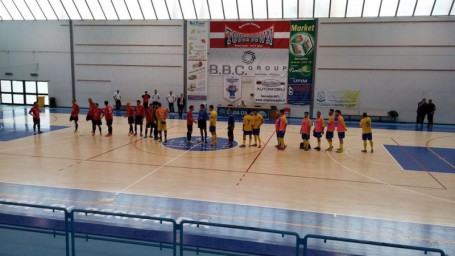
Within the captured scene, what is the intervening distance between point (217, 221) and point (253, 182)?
3328 millimetres

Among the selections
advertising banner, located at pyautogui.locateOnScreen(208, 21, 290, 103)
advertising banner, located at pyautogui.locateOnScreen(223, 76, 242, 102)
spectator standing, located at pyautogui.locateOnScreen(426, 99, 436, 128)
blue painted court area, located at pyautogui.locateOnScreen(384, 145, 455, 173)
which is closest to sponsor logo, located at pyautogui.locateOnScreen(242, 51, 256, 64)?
advertising banner, located at pyautogui.locateOnScreen(208, 21, 290, 103)

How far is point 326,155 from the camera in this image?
1563 centimetres

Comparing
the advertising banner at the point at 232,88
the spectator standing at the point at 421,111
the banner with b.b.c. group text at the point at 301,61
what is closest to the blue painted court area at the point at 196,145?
the advertising banner at the point at 232,88

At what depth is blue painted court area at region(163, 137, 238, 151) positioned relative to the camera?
1647 centimetres

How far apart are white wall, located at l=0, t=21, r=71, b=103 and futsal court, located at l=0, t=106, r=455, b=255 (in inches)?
586

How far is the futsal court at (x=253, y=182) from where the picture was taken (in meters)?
8.47

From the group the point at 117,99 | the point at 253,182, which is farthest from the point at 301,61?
the point at 253,182

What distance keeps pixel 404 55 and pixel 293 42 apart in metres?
8.11

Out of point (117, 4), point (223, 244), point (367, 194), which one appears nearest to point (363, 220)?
point (367, 194)

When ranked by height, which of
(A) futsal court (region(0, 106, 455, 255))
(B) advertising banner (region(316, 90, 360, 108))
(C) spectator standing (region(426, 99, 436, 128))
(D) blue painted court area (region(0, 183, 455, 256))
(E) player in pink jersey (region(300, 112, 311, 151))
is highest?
(B) advertising banner (region(316, 90, 360, 108))

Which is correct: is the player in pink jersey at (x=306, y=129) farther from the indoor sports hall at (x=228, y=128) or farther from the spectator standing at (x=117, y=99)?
the spectator standing at (x=117, y=99)

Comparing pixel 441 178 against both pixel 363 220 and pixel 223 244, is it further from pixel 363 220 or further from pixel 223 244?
pixel 223 244

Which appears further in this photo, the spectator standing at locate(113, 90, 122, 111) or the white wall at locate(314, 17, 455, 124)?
the spectator standing at locate(113, 90, 122, 111)

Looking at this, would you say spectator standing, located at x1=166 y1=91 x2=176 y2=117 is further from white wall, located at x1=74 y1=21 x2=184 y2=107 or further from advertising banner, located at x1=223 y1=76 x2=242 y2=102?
advertising banner, located at x1=223 y1=76 x2=242 y2=102
